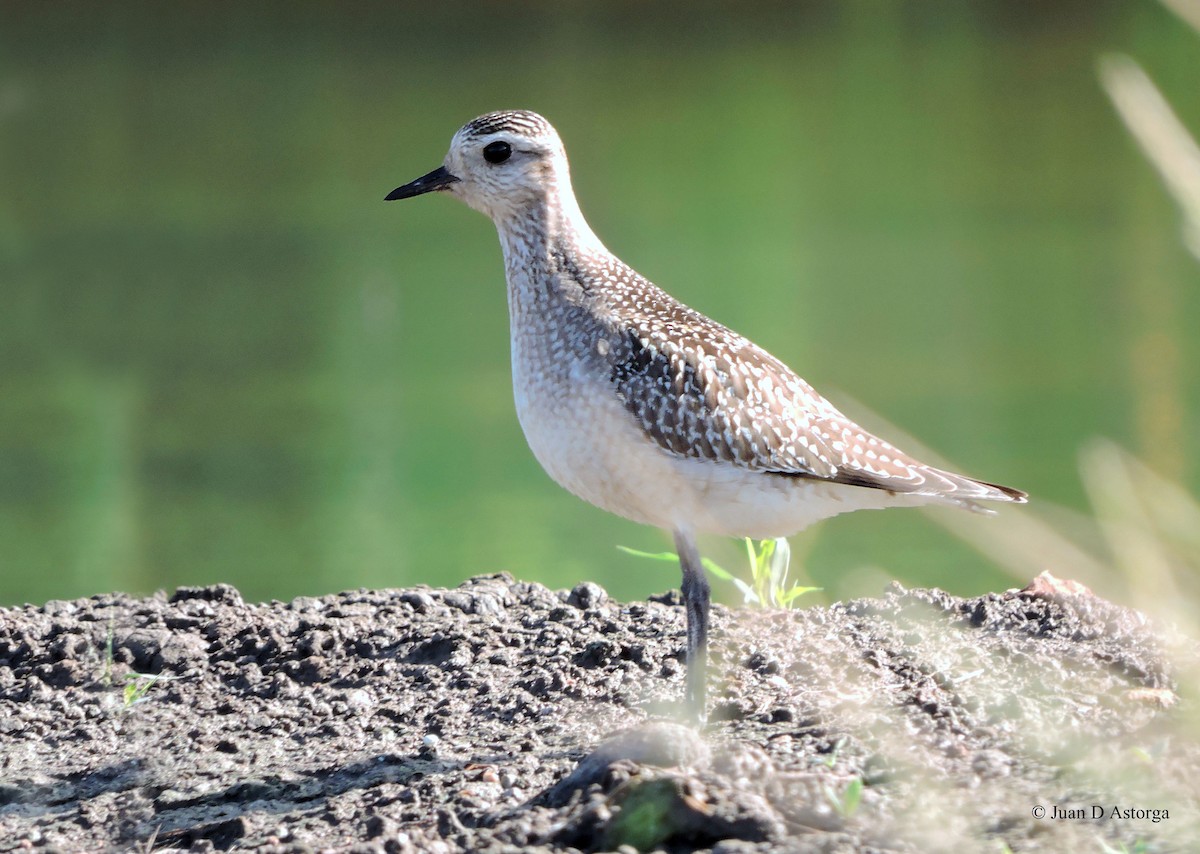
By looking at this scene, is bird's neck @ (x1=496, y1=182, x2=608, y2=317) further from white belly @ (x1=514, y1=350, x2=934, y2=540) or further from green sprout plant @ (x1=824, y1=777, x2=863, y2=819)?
green sprout plant @ (x1=824, y1=777, x2=863, y2=819)

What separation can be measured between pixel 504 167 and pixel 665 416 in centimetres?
120

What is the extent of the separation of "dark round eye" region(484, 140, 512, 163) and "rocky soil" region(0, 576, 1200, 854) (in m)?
1.61

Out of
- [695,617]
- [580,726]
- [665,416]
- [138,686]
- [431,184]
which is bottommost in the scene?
[580,726]

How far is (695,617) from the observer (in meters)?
5.00

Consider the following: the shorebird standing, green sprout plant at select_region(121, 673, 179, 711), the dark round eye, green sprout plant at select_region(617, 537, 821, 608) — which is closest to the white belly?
the shorebird standing

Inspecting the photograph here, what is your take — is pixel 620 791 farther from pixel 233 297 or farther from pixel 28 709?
pixel 233 297

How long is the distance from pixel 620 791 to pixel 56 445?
1017cm

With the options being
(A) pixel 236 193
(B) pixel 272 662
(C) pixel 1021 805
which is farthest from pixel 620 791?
(A) pixel 236 193

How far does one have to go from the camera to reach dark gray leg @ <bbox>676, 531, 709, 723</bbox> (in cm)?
468

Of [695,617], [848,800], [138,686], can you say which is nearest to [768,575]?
[695,617]

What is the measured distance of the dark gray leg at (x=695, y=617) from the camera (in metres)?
4.68

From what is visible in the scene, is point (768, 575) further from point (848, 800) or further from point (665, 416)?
point (848, 800)

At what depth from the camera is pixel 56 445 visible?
12.7 metres

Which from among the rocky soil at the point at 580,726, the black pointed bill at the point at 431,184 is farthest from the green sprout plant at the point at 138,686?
the black pointed bill at the point at 431,184
